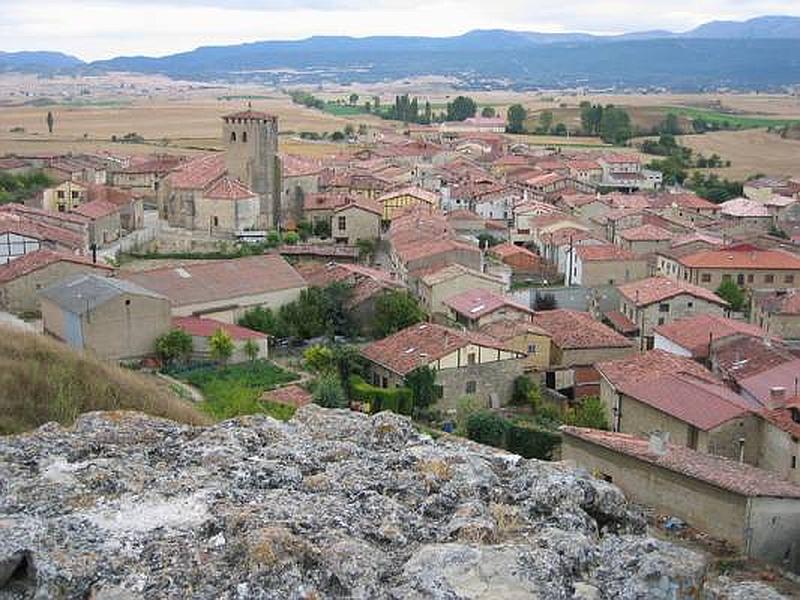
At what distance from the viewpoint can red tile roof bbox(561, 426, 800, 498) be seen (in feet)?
45.0

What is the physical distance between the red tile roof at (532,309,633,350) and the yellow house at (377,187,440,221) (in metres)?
18.5

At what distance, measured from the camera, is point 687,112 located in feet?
438

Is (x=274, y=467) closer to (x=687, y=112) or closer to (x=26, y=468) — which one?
(x=26, y=468)

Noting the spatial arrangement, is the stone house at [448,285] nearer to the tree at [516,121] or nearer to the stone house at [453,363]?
the stone house at [453,363]

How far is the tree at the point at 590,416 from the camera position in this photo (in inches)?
852

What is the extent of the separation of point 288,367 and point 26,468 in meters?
17.6

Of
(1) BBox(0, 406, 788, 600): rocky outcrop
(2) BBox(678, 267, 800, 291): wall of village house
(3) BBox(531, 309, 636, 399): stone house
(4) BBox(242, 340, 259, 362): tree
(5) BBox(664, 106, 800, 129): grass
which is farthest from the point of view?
(5) BBox(664, 106, 800, 129): grass

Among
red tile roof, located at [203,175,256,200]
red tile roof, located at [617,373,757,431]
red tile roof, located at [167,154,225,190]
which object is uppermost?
red tile roof, located at [167,154,225,190]

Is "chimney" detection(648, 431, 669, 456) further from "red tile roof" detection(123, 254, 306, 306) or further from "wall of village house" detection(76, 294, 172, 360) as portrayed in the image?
"red tile roof" detection(123, 254, 306, 306)

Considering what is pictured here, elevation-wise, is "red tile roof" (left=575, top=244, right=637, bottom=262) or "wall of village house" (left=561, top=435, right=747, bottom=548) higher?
"wall of village house" (left=561, top=435, right=747, bottom=548)

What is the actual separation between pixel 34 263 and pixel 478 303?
40.2 feet

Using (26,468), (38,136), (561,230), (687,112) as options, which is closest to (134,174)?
Result: (561,230)

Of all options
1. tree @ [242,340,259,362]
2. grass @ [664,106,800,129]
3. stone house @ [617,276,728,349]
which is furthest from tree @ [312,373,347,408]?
grass @ [664,106,800,129]

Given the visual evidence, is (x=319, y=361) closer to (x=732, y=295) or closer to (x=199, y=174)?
(x=732, y=295)
